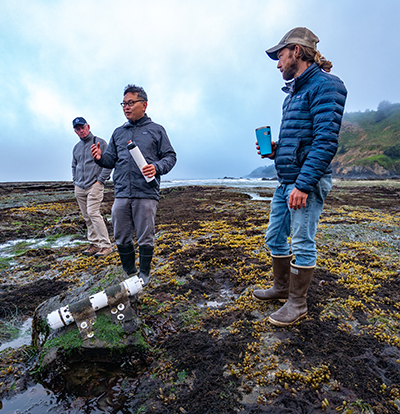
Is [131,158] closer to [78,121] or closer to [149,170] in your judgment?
[149,170]

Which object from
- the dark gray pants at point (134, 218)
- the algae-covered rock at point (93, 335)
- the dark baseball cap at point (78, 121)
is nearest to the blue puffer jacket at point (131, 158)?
the dark gray pants at point (134, 218)

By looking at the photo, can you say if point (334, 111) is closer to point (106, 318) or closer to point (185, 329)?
point (185, 329)

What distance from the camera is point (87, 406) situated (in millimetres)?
2037

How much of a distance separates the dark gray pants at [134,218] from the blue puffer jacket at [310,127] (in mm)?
1931

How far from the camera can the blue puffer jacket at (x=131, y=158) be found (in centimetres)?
356

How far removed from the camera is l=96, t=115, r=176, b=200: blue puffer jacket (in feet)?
11.7

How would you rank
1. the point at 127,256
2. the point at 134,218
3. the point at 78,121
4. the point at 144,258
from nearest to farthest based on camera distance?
the point at 134,218 < the point at 144,258 < the point at 127,256 < the point at 78,121

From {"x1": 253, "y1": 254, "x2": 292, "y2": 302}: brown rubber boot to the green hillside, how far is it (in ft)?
333

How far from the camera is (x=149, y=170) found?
11.0 ft

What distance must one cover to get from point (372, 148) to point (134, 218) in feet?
412

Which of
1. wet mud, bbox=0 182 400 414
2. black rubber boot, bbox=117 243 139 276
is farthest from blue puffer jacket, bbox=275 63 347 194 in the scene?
black rubber boot, bbox=117 243 139 276

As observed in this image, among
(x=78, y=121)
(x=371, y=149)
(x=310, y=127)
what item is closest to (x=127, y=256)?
(x=310, y=127)

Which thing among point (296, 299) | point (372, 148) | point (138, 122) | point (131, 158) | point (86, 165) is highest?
point (372, 148)

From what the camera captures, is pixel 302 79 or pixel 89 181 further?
pixel 89 181
